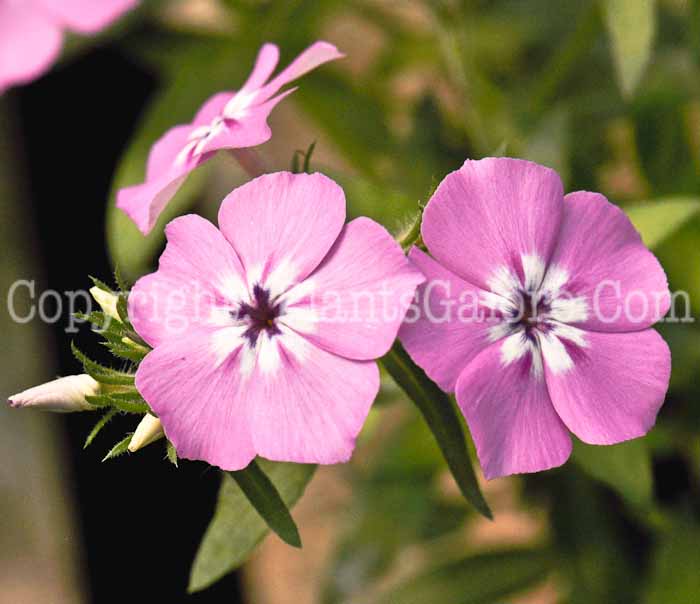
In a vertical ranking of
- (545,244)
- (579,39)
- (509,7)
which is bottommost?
(545,244)

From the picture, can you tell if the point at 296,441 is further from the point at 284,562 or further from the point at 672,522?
the point at 284,562

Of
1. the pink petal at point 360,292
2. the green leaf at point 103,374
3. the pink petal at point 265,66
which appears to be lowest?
the pink petal at point 360,292

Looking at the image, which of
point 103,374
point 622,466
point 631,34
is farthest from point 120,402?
point 631,34

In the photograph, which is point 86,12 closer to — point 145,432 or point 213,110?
point 213,110

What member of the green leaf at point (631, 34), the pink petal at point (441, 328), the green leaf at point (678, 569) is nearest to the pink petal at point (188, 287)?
the pink petal at point (441, 328)

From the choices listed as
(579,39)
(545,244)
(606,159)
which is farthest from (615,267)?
(606,159)

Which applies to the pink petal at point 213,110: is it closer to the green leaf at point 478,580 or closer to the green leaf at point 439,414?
the green leaf at point 439,414

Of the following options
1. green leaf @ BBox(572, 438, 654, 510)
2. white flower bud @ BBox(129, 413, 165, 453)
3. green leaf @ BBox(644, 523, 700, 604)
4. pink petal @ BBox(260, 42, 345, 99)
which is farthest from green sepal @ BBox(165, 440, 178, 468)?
green leaf @ BBox(644, 523, 700, 604)
